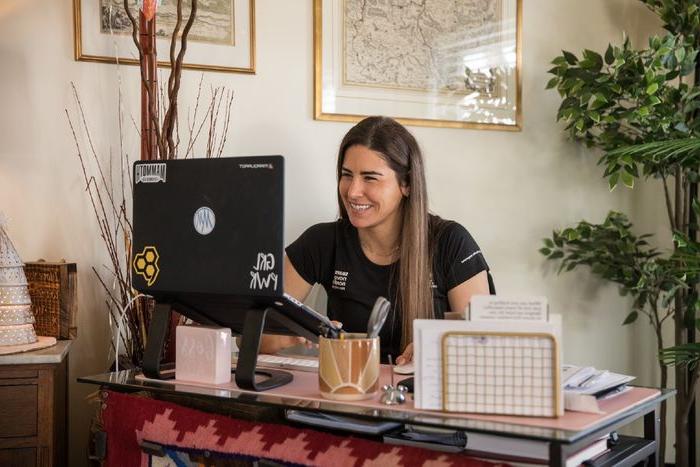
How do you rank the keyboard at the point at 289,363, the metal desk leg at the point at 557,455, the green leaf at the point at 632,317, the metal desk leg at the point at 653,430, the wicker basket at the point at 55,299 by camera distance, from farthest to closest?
the green leaf at the point at 632,317, the wicker basket at the point at 55,299, the keyboard at the point at 289,363, the metal desk leg at the point at 653,430, the metal desk leg at the point at 557,455

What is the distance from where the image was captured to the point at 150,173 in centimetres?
157

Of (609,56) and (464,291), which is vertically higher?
(609,56)

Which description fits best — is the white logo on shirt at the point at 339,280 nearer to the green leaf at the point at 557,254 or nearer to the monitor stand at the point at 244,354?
the monitor stand at the point at 244,354

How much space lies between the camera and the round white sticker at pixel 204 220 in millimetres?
1481

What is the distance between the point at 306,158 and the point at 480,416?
1.71 meters

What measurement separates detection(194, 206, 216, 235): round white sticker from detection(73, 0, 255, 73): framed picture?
1263 millimetres

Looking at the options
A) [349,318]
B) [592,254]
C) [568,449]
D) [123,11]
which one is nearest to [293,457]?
[568,449]

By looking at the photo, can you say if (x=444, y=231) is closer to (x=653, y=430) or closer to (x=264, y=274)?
(x=653, y=430)

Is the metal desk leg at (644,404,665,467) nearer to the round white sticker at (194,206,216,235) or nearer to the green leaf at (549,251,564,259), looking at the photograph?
the round white sticker at (194,206,216,235)

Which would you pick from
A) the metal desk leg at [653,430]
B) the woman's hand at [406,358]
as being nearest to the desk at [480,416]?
the metal desk leg at [653,430]

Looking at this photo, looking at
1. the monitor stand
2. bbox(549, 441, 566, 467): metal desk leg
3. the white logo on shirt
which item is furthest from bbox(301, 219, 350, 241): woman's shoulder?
bbox(549, 441, 566, 467): metal desk leg

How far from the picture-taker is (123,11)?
8.34ft

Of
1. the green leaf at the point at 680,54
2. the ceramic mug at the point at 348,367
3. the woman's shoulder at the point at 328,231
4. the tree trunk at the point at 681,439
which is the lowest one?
the tree trunk at the point at 681,439

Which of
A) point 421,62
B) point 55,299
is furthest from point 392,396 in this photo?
point 421,62
